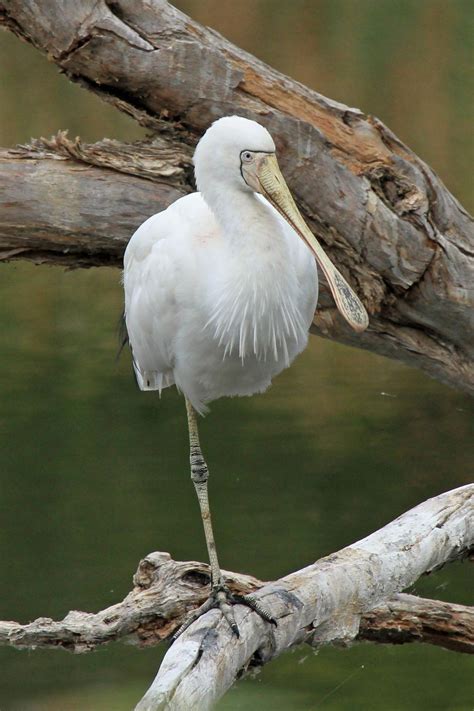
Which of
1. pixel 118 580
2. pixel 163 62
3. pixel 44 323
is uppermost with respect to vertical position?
pixel 163 62

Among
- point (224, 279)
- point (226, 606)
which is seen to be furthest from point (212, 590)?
point (224, 279)

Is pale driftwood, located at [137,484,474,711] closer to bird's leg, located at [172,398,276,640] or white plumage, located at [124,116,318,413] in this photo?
bird's leg, located at [172,398,276,640]

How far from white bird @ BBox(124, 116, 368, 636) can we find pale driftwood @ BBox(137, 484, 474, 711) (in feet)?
0.18

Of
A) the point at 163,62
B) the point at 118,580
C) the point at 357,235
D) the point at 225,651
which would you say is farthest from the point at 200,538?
the point at 225,651

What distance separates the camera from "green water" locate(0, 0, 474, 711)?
4.55 m

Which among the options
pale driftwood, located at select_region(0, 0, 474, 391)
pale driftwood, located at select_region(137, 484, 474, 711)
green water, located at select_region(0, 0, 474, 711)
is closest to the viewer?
pale driftwood, located at select_region(137, 484, 474, 711)

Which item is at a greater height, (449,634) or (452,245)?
(452,245)

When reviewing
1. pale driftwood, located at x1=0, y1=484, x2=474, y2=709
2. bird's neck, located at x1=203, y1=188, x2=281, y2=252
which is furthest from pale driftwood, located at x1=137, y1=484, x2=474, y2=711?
bird's neck, located at x1=203, y1=188, x2=281, y2=252

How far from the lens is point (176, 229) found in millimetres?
3053

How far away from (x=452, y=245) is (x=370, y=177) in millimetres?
297

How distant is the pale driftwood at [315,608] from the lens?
9.37 ft

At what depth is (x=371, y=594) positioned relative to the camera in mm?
3021

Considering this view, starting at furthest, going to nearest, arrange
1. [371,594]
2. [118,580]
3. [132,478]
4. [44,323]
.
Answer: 1. [44,323]
2. [132,478]
3. [118,580]
4. [371,594]

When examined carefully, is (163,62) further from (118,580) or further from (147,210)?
(118,580)
